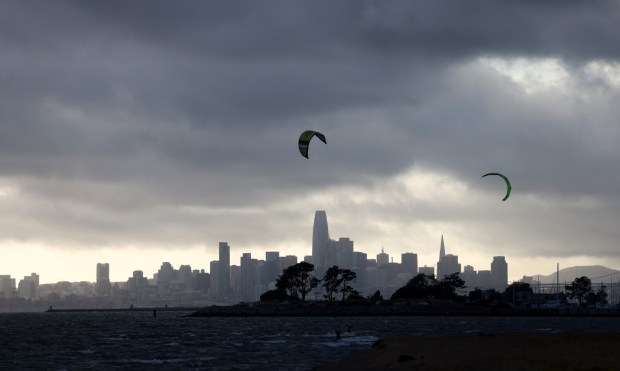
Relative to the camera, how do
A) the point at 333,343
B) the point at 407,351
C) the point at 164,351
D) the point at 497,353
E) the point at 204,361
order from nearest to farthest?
the point at 497,353
the point at 407,351
the point at 204,361
the point at 164,351
the point at 333,343

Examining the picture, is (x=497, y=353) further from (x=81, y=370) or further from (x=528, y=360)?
(x=81, y=370)

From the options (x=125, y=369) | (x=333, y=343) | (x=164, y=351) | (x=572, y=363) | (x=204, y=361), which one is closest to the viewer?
(x=572, y=363)

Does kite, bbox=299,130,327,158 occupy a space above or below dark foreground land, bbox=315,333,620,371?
above

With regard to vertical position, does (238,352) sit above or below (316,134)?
below

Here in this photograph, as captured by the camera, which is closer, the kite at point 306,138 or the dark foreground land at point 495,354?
the dark foreground land at point 495,354

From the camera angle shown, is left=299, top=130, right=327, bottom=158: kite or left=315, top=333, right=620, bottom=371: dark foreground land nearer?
left=315, top=333, right=620, bottom=371: dark foreground land

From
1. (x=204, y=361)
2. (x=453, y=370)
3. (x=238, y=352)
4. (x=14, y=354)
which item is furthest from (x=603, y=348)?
(x=14, y=354)

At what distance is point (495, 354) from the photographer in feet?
121

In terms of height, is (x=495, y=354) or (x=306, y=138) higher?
(x=306, y=138)

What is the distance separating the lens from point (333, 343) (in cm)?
8038

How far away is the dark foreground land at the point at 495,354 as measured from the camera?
33.8 m

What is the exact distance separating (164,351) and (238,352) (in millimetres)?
7384

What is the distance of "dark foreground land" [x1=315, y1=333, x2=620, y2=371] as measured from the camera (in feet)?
111

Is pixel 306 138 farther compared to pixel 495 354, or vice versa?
pixel 306 138
